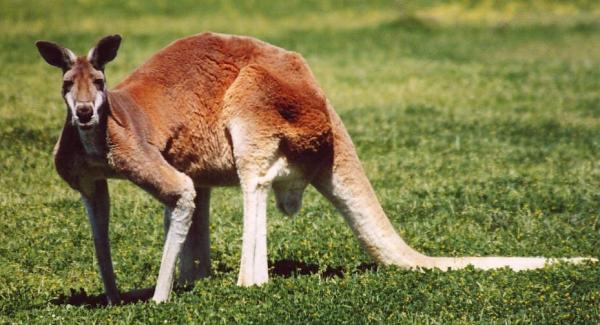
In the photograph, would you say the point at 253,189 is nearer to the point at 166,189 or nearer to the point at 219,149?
the point at 219,149

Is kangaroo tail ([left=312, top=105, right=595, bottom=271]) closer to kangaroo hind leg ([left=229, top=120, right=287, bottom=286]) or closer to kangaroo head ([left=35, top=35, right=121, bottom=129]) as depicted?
kangaroo hind leg ([left=229, top=120, right=287, bottom=286])

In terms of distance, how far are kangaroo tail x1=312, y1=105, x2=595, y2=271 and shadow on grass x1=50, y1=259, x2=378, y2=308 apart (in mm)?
217

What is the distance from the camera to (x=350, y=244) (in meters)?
7.92

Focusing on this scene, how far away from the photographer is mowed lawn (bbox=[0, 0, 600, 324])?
20.9 ft

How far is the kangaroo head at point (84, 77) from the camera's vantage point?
5.72 meters

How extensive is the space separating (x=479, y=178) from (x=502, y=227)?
5.20 feet

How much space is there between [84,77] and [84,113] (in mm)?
219

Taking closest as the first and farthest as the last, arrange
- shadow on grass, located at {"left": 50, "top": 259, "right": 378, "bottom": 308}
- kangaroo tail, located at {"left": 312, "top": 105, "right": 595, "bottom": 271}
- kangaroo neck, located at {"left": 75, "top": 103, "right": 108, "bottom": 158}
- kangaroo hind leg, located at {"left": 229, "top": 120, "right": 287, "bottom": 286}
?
1. kangaroo neck, located at {"left": 75, "top": 103, "right": 108, "bottom": 158}
2. kangaroo hind leg, located at {"left": 229, "top": 120, "right": 287, "bottom": 286}
3. shadow on grass, located at {"left": 50, "top": 259, "right": 378, "bottom": 308}
4. kangaroo tail, located at {"left": 312, "top": 105, "right": 595, "bottom": 271}

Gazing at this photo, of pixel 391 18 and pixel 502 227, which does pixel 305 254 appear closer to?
pixel 502 227

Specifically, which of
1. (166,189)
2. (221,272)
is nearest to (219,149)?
(166,189)

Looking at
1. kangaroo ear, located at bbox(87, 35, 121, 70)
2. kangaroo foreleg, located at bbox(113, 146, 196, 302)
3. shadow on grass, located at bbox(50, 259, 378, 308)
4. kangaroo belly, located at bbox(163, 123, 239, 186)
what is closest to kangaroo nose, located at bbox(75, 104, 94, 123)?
kangaroo ear, located at bbox(87, 35, 121, 70)

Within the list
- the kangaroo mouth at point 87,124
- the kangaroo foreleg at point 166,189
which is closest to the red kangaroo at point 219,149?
the kangaroo foreleg at point 166,189

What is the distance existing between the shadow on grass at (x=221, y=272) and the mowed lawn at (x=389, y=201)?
0.09ft

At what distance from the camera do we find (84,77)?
5777 mm
